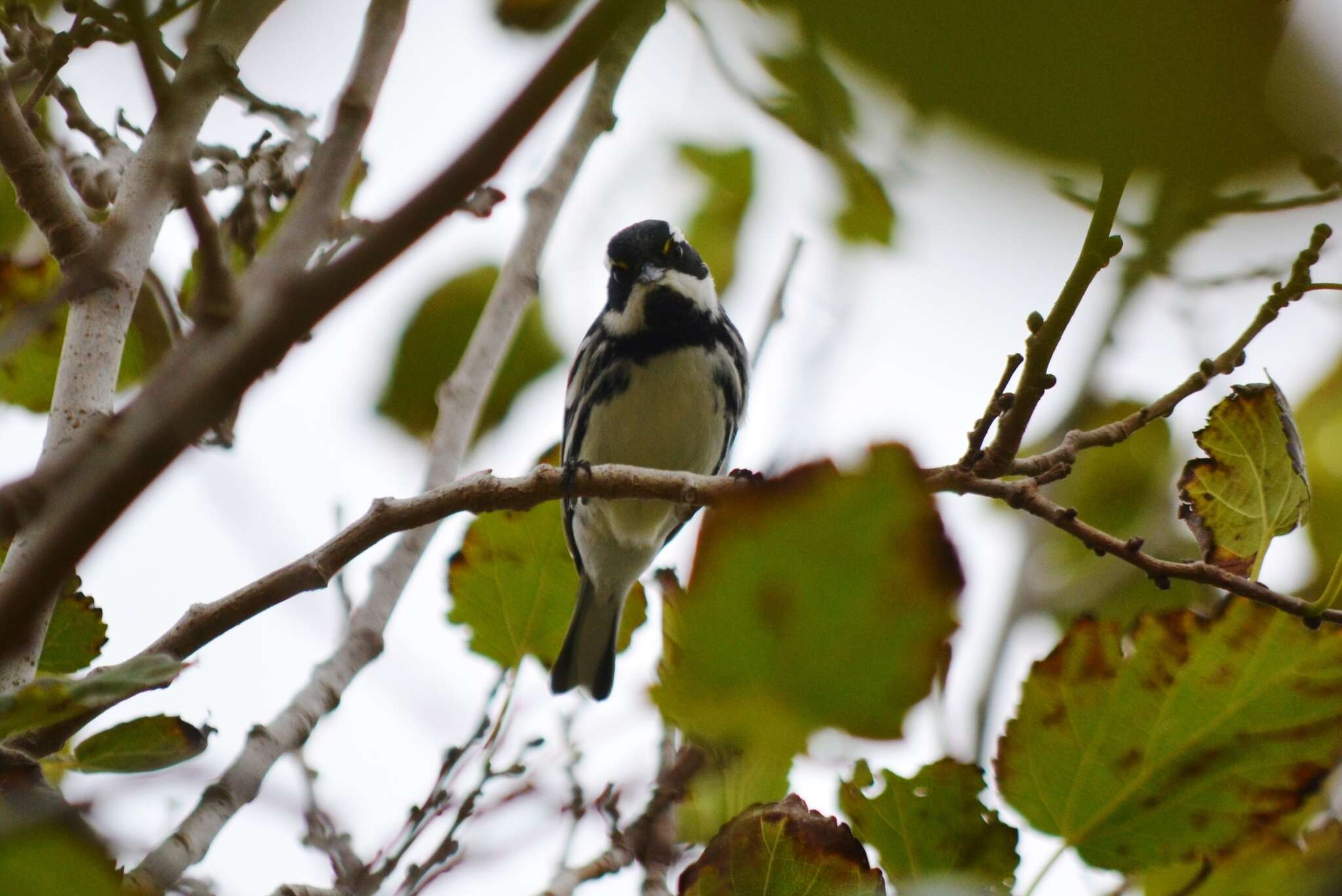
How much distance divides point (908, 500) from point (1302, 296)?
706 mm

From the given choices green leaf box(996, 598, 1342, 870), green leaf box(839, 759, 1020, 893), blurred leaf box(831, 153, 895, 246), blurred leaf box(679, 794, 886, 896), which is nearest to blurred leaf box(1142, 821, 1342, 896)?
green leaf box(996, 598, 1342, 870)

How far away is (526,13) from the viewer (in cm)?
101

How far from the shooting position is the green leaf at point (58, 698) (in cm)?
80

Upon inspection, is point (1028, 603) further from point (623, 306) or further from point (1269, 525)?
point (623, 306)

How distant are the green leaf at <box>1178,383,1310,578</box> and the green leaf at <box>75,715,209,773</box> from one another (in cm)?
85

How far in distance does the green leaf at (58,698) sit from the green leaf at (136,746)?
174mm

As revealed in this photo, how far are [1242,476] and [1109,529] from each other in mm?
1213

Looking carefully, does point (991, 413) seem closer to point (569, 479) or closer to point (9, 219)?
point (569, 479)

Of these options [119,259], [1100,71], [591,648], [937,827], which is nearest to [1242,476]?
[937,827]

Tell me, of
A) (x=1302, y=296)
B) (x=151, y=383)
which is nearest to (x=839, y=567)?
(x=151, y=383)

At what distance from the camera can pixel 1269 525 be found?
43.2 inches

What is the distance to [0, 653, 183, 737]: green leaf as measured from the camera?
0.80 metres

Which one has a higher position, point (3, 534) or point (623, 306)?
point (623, 306)

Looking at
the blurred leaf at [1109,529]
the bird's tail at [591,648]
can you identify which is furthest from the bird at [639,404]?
the blurred leaf at [1109,529]
